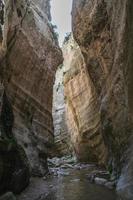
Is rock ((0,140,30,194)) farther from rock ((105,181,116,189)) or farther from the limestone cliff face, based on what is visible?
rock ((105,181,116,189))

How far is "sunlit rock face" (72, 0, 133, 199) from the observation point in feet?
26.9

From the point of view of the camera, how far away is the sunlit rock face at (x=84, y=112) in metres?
21.0

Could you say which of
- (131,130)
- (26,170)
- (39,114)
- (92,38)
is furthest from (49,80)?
(131,130)

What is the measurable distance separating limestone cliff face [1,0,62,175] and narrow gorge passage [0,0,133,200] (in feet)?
0.14

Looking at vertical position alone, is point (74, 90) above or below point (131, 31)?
above

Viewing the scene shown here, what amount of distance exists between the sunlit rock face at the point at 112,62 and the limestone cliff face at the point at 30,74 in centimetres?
234

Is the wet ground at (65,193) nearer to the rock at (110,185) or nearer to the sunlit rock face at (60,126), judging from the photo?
the rock at (110,185)

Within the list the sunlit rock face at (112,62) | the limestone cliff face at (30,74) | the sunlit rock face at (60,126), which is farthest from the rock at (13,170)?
the sunlit rock face at (60,126)

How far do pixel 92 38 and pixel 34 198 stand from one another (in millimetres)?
9348

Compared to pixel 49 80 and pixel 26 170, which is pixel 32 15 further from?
pixel 26 170

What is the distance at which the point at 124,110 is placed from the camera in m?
10.5

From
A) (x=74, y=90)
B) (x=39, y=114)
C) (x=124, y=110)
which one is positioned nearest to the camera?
(x=124, y=110)

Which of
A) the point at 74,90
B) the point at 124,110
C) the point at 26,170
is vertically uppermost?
the point at 74,90

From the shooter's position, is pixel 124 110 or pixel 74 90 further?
pixel 74 90
